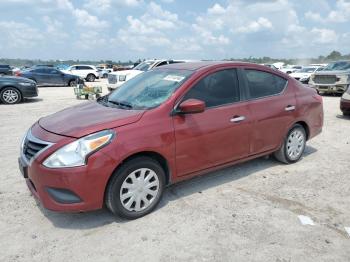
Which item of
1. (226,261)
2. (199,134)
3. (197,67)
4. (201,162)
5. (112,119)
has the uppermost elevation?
(197,67)

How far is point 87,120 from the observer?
150 inches

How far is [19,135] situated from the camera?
772 centimetres

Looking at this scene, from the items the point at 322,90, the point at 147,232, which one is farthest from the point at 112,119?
the point at 322,90

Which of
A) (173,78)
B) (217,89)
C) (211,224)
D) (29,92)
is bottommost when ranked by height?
(211,224)

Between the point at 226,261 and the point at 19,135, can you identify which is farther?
the point at 19,135

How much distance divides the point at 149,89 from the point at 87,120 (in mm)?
993

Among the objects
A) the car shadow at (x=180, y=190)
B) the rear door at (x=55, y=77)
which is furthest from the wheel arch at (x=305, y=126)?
the rear door at (x=55, y=77)

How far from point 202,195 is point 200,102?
1265 millimetres

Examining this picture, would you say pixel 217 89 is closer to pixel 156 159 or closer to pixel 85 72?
pixel 156 159

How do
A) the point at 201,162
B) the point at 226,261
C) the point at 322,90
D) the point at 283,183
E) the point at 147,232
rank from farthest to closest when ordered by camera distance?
1. the point at 322,90
2. the point at 283,183
3. the point at 201,162
4. the point at 147,232
5. the point at 226,261

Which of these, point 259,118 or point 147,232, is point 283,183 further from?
point 147,232

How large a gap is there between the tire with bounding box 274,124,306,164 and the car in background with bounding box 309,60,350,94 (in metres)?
10.6

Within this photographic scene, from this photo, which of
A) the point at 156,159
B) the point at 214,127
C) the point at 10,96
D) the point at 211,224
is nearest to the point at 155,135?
the point at 156,159

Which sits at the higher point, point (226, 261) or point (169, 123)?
point (169, 123)
